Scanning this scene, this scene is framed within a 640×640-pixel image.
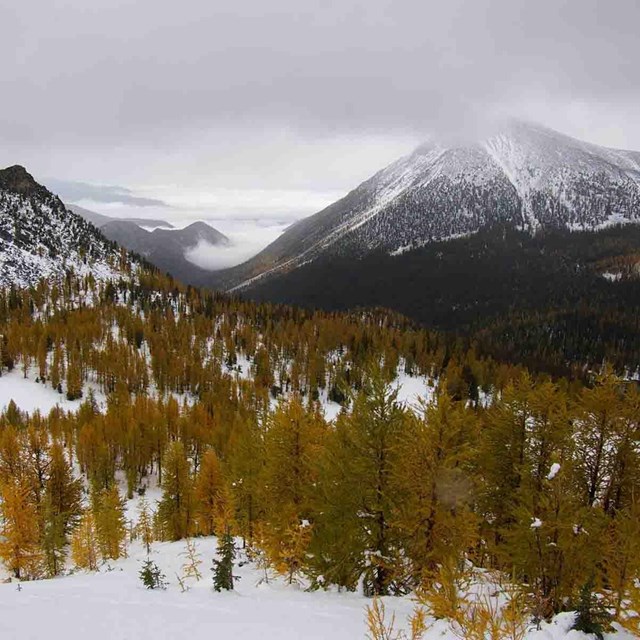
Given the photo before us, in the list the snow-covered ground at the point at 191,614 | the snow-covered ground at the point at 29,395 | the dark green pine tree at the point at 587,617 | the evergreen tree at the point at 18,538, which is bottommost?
the snow-covered ground at the point at 29,395

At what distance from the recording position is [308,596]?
17.4 metres

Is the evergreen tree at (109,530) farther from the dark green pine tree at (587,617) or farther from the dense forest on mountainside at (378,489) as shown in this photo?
the dark green pine tree at (587,617)

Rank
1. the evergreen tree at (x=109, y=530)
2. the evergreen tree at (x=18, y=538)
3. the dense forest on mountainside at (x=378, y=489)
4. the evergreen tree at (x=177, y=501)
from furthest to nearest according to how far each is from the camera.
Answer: the evergreen tree at (x=177, y=501) < the evergreen tree at (x=109, y=530) < the evergreen tree at (x=18, y=538) < the dense forest on mountainside at (x=378, y=489)

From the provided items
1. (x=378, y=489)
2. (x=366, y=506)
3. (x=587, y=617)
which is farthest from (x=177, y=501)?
(x=587, y=617)

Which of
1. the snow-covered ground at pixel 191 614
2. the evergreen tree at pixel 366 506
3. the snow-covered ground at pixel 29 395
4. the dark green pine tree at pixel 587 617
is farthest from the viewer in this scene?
the snow-covered ground at pixel 29 395

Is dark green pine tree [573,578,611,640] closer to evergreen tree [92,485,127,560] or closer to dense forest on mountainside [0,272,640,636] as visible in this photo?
dense forest on mountainside [0,272,640,636]

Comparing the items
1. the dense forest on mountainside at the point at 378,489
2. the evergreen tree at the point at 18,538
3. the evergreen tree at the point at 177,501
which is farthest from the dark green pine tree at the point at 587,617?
the evergreen tree at the point at 177,501

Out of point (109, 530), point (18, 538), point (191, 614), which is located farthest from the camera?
point (109, 530)

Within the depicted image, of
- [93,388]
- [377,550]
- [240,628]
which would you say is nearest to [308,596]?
[377,550]

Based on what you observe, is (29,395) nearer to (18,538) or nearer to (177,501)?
(177,501)

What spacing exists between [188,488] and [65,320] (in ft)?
360

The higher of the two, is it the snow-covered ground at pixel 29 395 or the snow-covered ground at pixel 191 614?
the snow-covered ground at pixel 191 614

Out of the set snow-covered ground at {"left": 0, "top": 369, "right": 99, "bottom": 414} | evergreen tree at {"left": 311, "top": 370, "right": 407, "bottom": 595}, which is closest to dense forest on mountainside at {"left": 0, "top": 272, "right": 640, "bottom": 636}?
evergreen tree at {"left": 311, "top": 370, "right": 407, "bottom": 595}

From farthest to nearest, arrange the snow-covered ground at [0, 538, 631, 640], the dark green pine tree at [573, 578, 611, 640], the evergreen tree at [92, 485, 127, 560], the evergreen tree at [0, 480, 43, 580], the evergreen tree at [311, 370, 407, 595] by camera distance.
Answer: the evergreen tree at [92, 485, 127, 560] < the evergreen tree at [0, 480, 43, 580] < the evergreen tree at [311, 370, 407, 595] < the snow-covered ground at [0, 538, 631, 640] < the dark green pine tree at [573, 578, 611, 640]
